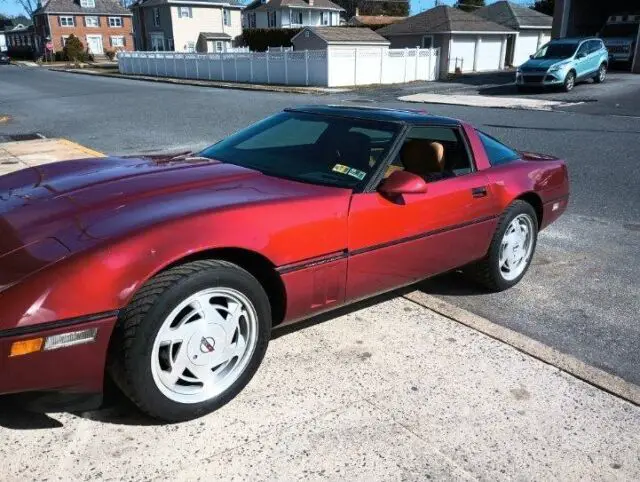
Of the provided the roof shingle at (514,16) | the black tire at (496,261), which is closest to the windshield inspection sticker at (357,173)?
the black tire at (496,261)

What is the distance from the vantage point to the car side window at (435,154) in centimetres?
390

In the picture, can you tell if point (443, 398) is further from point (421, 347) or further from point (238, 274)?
point (238, 274)

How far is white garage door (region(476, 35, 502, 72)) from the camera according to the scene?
37938 millimetres

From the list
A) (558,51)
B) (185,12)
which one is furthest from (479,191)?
(185,12)

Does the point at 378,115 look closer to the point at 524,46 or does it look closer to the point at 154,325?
the point at 154,325

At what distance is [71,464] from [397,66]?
2910cm

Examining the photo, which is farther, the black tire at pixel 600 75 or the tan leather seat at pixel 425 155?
the black tire at pixel 600 75

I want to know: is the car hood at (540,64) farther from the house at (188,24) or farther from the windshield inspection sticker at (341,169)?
the house at (188,24)

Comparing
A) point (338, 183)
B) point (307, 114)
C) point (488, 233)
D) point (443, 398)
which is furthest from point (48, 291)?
point (488, 233)

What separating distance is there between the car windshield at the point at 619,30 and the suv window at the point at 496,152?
29710 mm

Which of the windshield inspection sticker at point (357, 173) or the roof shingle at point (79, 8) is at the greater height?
the roof shingle at point (79, 8)

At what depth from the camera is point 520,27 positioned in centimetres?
4209

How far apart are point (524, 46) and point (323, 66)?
76.3 feet

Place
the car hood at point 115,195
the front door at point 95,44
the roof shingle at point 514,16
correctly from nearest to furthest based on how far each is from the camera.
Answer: the car hood at point 115,195 < the roof shingle at point 514,16 < the front door at point 95,44
